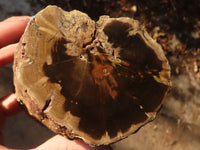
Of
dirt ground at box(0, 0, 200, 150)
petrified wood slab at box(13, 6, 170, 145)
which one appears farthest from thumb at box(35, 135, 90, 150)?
dirt ground at box(0, 0, 200, 150)

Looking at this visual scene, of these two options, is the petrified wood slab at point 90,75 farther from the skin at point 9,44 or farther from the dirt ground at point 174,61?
the dirt ground at point 174,61

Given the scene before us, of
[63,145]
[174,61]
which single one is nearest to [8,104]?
[63,145]

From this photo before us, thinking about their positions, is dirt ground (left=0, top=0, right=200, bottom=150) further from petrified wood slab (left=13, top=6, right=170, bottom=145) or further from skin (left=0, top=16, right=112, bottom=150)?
petrified wood slab (left=13, top=6, right=170, bottom=145)

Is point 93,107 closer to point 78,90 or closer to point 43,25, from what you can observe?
point 78,90

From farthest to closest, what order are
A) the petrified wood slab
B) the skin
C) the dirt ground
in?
the dirt ground
the skin
the petrified wood slab

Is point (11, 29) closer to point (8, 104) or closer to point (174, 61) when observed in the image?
point (8, 104)

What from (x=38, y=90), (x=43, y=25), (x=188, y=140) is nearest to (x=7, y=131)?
(x=38, y=90)

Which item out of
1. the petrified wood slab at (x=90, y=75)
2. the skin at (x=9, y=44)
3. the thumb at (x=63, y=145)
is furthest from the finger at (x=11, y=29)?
the thumb at (x=63, y=145)
